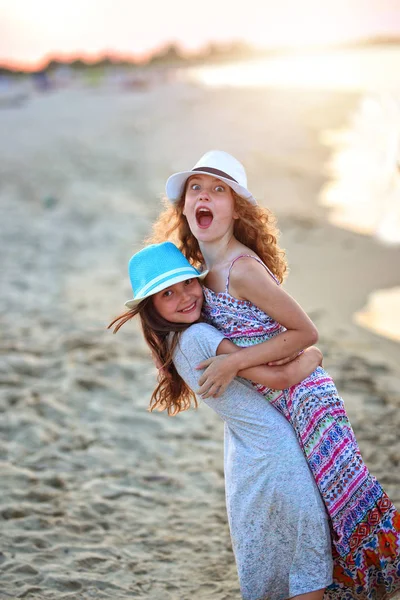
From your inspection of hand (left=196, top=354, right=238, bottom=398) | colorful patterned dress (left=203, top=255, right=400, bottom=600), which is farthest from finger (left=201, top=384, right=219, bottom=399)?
colorful patterned dress (left=203, top=255, right=400, bottom=600)

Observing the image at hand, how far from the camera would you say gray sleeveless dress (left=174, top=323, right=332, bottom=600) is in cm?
241

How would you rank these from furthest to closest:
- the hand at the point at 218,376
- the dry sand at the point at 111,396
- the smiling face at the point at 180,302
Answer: the dry sand at the point at 111,396, the smiling face at the point at 180,302, the hand at the point at 218,376

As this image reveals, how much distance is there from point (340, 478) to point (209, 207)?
3.45ft

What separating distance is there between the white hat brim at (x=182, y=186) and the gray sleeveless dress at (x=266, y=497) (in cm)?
51

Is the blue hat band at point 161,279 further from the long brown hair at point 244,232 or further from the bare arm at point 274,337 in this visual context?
the long brown hair at point 244,232

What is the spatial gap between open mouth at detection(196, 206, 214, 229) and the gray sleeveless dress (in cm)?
37

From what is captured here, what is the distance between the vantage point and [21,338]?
630 cm

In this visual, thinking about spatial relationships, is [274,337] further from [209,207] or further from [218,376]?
[209,207]

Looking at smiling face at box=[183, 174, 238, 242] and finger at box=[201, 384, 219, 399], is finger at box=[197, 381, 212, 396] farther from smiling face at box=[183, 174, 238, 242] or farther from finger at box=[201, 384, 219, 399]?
smiling face at box=[183, 174, 238, 242]

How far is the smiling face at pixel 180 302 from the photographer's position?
8.14 ft

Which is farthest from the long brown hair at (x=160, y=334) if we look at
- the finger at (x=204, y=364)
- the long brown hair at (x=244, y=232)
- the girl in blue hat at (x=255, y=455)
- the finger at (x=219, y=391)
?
the long brown hair at (x=244, y=232)

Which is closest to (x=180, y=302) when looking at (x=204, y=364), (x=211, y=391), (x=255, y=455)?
(x=204, y=364)

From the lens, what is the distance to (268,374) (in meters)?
2.40

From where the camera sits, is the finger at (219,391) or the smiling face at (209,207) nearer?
the finger at (219,391)
